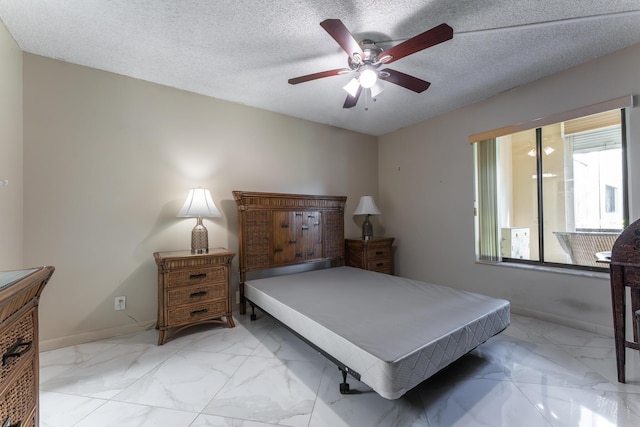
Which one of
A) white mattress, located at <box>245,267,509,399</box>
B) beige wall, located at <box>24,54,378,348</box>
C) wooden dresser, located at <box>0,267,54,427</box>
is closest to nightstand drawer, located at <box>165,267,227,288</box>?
white mattress, located at <box>245,267,509,399</box>

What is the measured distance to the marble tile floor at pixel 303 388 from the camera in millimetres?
1363

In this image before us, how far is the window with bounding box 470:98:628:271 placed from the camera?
7.84 ft

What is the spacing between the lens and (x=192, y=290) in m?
2.32

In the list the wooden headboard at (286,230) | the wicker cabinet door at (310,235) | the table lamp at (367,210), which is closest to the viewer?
the wooden headboard at (286,230)

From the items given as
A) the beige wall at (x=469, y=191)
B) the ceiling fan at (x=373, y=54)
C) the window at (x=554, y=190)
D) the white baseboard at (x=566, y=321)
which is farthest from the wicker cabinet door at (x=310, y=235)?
the white baseboard at (x=566, y=321)

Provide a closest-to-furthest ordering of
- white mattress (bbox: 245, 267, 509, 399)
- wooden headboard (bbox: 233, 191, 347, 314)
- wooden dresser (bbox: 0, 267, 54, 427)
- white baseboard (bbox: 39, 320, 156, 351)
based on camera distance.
Result: wooden dresser (bbox: 0, 267, 54, 427)
white mattress (bbox: 245, 267, 509, 399)
white baseboard (bbox: 39, 320, 156, 351)
wooden headboard (bbox: 233, 191, 347, 314)

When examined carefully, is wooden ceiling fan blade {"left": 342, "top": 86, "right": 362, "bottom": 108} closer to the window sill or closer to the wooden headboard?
the wooden headboard

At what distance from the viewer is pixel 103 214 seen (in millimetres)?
2330

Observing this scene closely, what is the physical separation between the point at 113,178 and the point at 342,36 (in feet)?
7.36

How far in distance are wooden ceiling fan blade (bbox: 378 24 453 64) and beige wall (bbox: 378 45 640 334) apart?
5.86 ft

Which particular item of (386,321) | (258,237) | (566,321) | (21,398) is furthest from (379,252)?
(21,398)

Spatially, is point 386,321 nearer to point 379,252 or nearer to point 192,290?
point 192,290

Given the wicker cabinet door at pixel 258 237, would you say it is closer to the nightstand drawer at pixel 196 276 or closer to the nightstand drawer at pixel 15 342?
the nightstand drawer at pixel 196 276

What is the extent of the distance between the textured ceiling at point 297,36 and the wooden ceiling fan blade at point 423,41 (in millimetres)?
275
